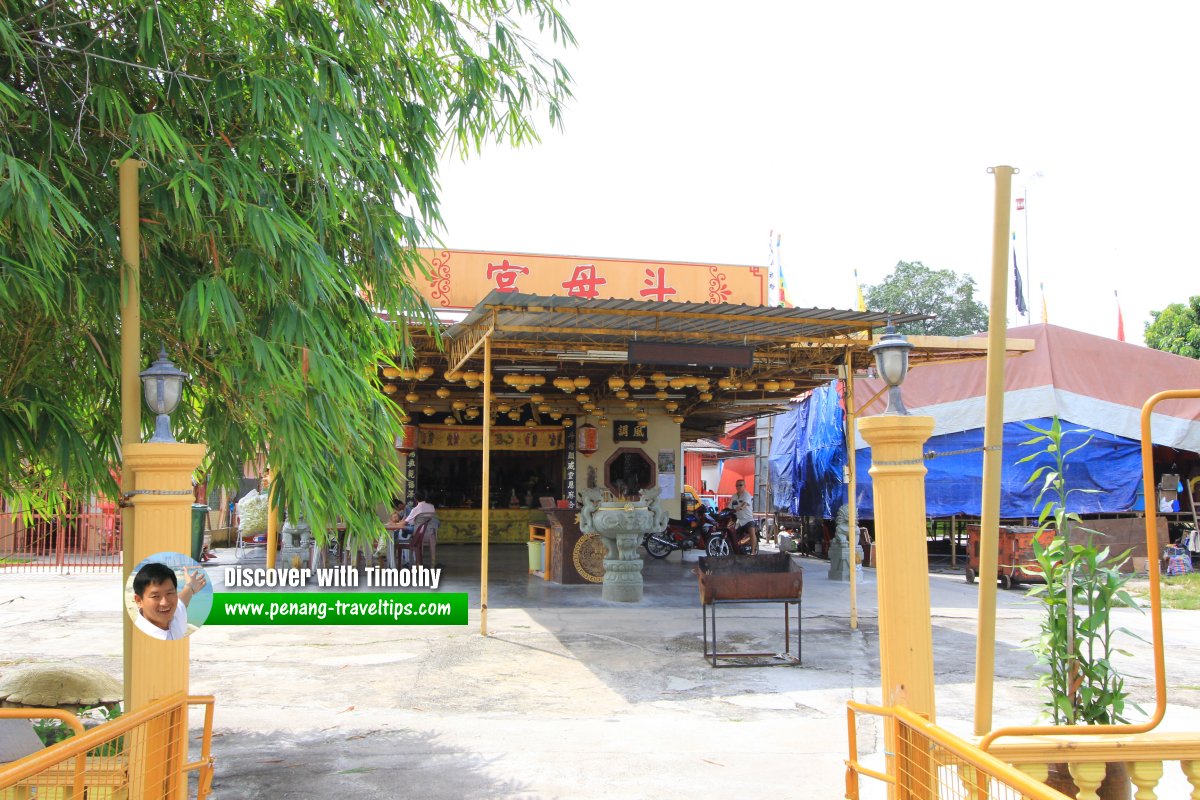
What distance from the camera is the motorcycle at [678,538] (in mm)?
16172

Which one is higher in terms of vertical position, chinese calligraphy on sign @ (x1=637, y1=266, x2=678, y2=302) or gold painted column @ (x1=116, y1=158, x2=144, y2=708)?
chinese calligraphy on sign @ (x1=637, y1=266, x2=678, y2=302)

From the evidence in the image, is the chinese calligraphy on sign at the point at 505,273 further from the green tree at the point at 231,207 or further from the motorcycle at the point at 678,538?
the green tree at the point at 231,207

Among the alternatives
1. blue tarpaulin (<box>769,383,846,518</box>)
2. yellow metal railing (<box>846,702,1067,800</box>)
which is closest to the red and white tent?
blue tarpaulin (<box>769,383,846,518</box>)

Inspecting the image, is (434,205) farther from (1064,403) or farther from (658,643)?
(1064,403)

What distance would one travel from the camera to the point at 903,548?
3592 millimetres

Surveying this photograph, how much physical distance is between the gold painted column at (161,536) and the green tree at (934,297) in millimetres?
36758

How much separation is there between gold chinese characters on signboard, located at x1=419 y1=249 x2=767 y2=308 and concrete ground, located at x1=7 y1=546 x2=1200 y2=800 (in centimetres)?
544

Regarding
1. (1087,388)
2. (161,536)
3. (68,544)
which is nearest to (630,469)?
(1087,388)

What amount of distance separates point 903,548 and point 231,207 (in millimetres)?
3133

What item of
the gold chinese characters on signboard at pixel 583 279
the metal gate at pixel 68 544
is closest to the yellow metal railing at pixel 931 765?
the gold chinese characters on signboard at pixel 583 279

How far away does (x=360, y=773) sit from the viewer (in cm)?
501

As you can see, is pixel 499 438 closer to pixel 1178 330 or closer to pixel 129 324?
pixel 129 324

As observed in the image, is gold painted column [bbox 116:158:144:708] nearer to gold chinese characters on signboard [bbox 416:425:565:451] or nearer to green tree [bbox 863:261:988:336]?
gold chinese characters on signboard [bbox 416:425:565:451]

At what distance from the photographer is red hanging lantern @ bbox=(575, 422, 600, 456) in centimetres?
1608
